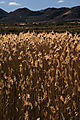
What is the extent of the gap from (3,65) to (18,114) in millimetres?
1799

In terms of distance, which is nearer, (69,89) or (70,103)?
(70,103)

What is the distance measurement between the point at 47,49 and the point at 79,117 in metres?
2.84

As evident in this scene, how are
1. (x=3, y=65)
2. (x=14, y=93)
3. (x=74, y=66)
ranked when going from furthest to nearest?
(x=3, y=65), (x=74, y=66), (x=14, y=93)

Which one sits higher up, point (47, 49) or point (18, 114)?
point (47, 49)

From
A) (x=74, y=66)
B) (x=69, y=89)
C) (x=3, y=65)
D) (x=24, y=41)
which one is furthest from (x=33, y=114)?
(x=24, y=41)

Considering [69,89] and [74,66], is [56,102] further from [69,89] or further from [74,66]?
[74,66]

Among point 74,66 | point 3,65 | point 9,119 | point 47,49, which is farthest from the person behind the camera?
point 47,49

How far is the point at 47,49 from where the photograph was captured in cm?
555

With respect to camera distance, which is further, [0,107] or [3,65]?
[3,65]

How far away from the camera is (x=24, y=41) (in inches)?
242

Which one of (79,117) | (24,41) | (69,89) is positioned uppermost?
(24,41)

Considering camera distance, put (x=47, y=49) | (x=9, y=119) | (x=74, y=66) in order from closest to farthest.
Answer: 1. (x=9, y=119)
2. (x=74, y=66)
3. (x=47, y=49)

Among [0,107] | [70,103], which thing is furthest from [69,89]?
[0,107]

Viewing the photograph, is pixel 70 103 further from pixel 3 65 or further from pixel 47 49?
pixel 47 49
